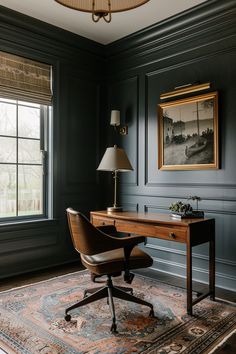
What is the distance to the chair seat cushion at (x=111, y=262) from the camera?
2.23 metres

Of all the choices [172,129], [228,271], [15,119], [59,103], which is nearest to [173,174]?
[172,129]

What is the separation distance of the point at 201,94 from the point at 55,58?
1.74 metres

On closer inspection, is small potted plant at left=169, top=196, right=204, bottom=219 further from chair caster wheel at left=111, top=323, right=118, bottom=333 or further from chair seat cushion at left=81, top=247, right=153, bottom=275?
chair caster wheel at left=111, top=323, right=118, bottom=333

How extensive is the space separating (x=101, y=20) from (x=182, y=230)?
236cm

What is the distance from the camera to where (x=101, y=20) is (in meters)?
3.33

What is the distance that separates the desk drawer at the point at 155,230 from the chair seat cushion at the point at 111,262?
266mm

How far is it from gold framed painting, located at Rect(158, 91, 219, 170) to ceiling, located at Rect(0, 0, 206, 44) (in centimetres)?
89

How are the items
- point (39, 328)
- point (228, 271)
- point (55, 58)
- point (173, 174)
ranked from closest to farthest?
point (39, 328)
point (228, 271)
point (173, 174)
point (55, 58)

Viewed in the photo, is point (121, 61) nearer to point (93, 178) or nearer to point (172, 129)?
point (172, 129)

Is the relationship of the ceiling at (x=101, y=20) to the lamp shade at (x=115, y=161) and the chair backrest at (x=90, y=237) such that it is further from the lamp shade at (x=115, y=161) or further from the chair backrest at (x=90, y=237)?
the chair backrest at (x=90, y=237)

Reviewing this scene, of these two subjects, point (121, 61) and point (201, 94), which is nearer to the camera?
point (201, 94)

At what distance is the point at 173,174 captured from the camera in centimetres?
340

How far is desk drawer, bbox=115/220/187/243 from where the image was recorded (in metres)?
2.48

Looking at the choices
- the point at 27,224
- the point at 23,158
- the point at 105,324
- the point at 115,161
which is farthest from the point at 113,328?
the point at 23,158
